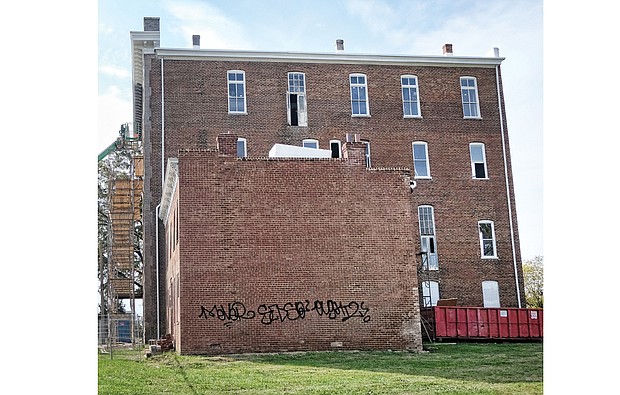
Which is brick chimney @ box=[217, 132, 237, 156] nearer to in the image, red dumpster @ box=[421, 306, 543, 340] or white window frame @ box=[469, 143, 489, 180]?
red dumpster @ box=[421, 306, 543, 340]

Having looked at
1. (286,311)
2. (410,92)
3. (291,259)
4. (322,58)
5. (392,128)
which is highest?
(322,58)

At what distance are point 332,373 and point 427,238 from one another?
544 inches

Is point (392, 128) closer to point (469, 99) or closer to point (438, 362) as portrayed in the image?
point (469, 99)

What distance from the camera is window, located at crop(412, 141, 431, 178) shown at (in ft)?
90.2

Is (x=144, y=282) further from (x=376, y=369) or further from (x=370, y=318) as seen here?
(x=376, y=369)

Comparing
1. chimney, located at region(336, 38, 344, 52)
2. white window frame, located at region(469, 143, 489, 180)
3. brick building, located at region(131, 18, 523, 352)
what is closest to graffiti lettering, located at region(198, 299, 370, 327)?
brick building, located at region(131, 18, 523, 352)

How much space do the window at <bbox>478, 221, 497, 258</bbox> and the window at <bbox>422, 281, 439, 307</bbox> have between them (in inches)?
88.6

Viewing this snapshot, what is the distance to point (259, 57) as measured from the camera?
26.9m

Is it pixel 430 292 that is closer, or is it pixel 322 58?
pixel 430 292

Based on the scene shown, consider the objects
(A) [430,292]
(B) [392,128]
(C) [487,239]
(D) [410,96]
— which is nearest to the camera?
(A) [430,292]

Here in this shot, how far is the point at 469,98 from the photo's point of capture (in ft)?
94.2

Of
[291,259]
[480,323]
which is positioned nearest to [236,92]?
[291,259]

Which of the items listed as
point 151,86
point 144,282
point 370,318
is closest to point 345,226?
point 370,318
